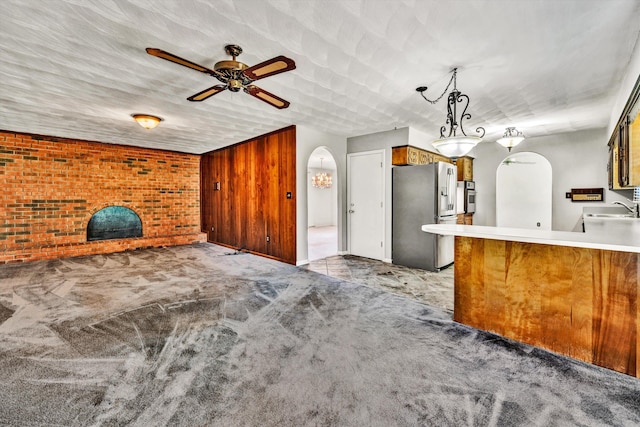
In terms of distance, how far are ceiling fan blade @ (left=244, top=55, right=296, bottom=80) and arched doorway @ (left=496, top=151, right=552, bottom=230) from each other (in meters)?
6.01

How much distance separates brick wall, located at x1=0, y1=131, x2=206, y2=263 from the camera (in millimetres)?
5113

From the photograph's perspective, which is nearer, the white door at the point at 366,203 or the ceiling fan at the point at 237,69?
the ceiling fan at the point at 237,69

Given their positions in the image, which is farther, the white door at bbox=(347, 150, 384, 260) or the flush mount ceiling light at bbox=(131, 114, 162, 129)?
the white door at bbox=(347, 150, 384, 260)

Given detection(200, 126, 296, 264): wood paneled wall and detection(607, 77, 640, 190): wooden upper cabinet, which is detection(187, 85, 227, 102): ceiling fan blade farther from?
detection(607, 77, 640, 190): wooden upper cabinet

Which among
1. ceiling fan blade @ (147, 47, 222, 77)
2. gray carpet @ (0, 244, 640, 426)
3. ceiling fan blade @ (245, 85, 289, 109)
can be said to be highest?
ceiling fan blade @ (245, 85, 289, 109)

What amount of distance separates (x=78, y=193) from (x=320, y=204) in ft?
24.6

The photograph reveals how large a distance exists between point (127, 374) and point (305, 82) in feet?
9.73

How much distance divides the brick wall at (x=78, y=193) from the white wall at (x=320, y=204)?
15.4ft

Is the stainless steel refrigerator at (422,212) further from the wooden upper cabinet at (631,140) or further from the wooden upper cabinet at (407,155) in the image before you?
the wooden upper cabinet at (631,140)

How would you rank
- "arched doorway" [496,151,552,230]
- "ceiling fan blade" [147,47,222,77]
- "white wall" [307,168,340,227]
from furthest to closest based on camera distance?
"white wall" [307,168,340,227] → "arched doorway" [496,151,552,230] → "ceiling fan blade" [147,47,222,77]

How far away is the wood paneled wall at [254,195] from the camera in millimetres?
4914

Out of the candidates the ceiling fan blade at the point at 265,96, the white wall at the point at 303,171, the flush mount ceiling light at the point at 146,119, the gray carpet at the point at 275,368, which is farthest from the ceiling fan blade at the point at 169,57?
the white wall at the point at 303,171

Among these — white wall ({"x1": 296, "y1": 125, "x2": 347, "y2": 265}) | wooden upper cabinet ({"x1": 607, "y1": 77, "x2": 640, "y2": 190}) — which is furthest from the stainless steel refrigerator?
wooden upper cabinet ({"x1": 607, "y1": 77, "x2": 640, "y2": 190})

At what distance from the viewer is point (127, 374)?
187 cm
